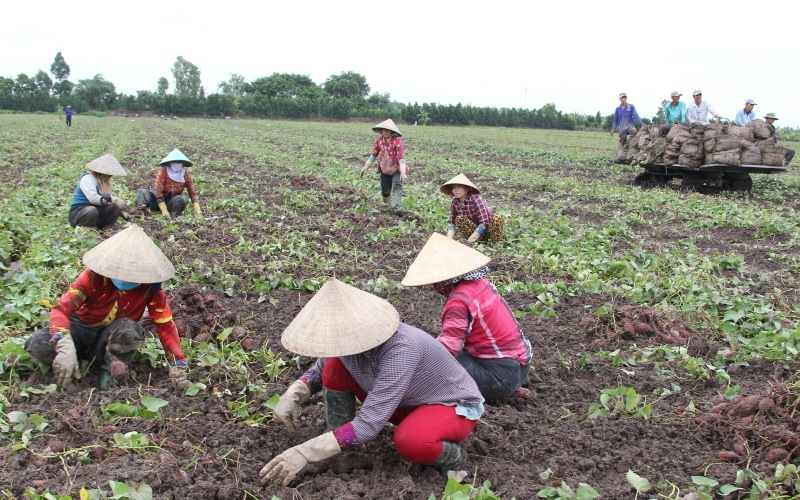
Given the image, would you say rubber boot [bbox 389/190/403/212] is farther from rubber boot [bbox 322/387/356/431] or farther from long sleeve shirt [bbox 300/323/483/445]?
long sleeve shirt [bbox 300/323/483/445]

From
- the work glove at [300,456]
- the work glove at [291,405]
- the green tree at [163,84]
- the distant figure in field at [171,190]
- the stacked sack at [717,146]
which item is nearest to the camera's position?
the work glove at [300,456]

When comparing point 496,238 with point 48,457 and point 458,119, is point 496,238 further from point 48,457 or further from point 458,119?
point 458,119

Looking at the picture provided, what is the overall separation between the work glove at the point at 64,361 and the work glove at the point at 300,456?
1460 mm

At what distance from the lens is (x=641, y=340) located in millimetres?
4141

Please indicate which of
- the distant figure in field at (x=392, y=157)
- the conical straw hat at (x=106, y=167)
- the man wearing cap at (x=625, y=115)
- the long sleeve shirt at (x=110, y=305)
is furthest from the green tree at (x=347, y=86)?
the long sleeve shirt at (x=110, y=305)

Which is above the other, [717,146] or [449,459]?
[717,146]

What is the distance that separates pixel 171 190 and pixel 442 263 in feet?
18.6

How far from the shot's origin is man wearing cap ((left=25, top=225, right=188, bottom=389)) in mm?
3174

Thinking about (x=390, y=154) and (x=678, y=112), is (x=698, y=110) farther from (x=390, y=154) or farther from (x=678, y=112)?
(x=390, y=154)

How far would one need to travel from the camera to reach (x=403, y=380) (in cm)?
248

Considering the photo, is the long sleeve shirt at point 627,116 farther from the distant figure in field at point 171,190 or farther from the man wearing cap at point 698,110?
the distant figure in field at point 171,190

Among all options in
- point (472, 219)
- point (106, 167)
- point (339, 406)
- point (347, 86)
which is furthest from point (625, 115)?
point (347, 86)

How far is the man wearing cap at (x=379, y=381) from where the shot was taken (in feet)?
8.01

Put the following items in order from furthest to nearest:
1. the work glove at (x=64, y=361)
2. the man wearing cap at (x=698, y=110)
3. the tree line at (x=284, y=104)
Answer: the tree line at (x=284, y=104)
the man wearing cap at (x=698, y=110)
the work glove at (x=64, y=361)
